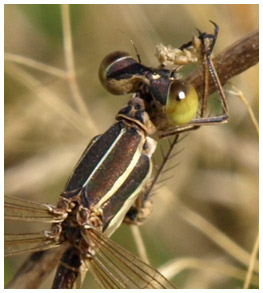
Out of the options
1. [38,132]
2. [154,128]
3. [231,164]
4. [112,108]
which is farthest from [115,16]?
[154,128]

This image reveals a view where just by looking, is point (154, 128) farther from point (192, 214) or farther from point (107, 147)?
point (192, 214)

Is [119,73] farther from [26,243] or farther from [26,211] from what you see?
[26,243]

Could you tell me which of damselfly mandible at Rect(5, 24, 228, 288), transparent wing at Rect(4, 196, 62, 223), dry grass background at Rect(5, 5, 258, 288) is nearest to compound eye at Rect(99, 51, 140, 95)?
damselfly mandible at Rect(5, 24, 228, 288)

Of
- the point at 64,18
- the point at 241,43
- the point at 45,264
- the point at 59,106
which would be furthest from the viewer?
the point at 59,106

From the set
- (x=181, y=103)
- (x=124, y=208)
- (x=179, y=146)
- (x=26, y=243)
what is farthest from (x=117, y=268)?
(x=179, y=146)

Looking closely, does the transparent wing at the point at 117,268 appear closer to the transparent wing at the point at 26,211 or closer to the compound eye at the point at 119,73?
the transparent wing at the point at 26,211

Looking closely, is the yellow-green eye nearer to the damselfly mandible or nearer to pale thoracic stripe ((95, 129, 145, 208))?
the damselfly mandible
